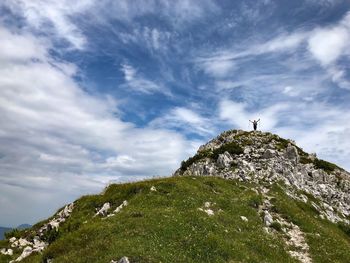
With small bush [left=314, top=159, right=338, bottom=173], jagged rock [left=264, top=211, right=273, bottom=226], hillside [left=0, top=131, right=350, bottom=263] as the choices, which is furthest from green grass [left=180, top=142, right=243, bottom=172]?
jagged rock [left=264, top=211, right=273, bottom=226]

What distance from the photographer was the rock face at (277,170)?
50969 mm

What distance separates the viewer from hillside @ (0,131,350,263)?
27406mm

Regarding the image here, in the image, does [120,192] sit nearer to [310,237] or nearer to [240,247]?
[240,247]

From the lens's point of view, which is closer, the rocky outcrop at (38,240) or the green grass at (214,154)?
the rocky outcrop at (38,240)

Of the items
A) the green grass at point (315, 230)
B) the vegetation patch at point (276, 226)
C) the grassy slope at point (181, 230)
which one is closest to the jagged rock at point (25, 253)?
the grassy slope at point (181, 230)

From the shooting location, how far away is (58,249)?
2909 cm

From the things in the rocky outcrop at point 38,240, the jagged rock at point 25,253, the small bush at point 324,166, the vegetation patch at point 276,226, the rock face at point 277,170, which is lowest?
the jagged rock at point 25,253

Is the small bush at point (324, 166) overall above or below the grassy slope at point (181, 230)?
above

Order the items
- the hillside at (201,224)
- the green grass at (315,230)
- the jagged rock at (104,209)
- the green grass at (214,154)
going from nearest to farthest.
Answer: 1. the hillside at (201,224)
2. the green grass at (315,230)
3. the jagged rock at (104,209)
4. the green grass at (214,154)

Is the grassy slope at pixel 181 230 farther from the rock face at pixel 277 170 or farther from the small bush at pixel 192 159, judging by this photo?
the small bush at pixel 192 159

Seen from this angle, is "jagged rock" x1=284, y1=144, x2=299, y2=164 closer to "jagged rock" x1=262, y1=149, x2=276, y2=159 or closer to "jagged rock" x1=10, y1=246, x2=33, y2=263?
"jagged rock" x1=262, y1=149, x2=276, y2=159

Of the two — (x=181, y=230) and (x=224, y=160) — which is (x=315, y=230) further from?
(x=224, y=160)

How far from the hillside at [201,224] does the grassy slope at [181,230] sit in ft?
0.27

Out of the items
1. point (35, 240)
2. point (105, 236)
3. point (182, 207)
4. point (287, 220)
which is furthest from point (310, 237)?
point (35, 240)
